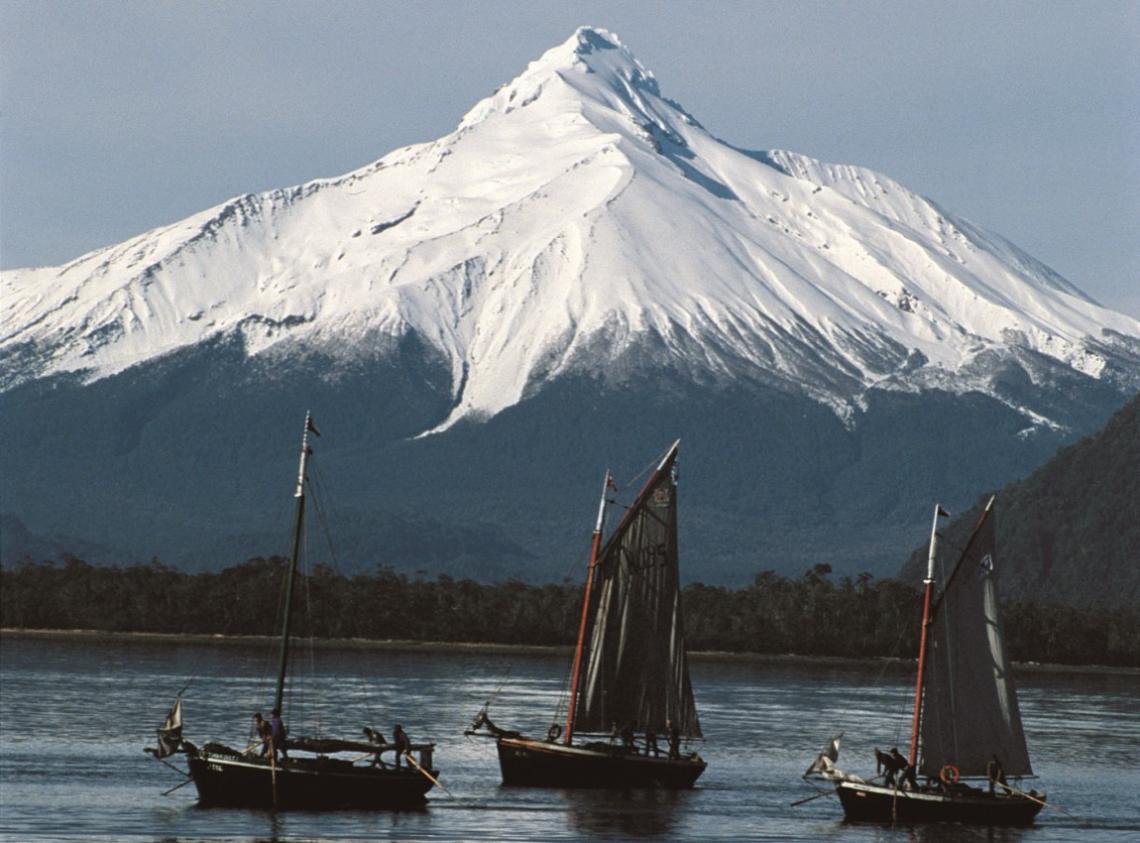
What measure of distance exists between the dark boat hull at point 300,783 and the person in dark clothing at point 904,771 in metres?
15.9

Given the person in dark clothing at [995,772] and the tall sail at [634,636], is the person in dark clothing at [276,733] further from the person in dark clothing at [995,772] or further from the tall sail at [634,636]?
the person in dark clothing at [995,772]

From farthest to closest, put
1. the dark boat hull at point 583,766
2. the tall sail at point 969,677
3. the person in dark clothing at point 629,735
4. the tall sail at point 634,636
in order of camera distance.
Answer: the tall sail at point 634,636 < the person in dark clothing at point 629,735 < the dark boat hull at point 583,766 < the tall sail at point 969,677

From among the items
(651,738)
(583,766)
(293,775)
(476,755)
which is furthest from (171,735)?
(476,755)

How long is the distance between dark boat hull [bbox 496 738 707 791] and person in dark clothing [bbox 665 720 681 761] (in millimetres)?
293

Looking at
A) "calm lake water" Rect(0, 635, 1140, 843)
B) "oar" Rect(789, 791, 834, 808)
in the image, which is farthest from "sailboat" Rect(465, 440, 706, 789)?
"oar" Rect(789, 791, 834, 808)

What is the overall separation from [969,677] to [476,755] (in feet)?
108

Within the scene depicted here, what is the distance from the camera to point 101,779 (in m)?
96.6

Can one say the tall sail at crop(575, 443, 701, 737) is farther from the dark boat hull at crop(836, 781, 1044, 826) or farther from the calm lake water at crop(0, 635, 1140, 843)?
the dark boat hull at crop(836, 781, 1044, 826)

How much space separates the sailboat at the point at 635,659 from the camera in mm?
93938

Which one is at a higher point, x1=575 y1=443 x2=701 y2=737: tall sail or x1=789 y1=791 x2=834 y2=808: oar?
x1=575 y1=443 x2=701 y2=737: tall sail

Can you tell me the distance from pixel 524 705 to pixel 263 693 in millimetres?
16302

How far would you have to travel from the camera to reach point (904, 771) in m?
84.4

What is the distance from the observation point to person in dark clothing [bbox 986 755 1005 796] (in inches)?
3332

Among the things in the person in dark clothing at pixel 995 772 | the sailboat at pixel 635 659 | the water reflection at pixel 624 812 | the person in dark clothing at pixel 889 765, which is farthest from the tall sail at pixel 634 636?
the person in dark clothing at pixel 995 772
